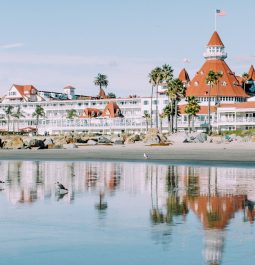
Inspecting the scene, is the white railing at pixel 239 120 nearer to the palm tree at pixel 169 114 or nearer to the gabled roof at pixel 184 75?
the palm tree at pixel 169 114

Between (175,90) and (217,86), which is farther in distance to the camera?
(217,86)

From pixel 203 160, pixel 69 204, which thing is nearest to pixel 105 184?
pixel 69 204

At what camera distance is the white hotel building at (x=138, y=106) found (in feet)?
359

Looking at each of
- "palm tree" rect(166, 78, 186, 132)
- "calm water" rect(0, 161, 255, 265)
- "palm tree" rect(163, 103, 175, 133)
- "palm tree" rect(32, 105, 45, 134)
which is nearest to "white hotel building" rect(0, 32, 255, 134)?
"palm tree" rect(32, 105, 45, 134)

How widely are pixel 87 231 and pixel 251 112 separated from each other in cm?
9042

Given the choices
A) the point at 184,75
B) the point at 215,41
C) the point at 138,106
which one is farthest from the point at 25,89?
the point at 215,41

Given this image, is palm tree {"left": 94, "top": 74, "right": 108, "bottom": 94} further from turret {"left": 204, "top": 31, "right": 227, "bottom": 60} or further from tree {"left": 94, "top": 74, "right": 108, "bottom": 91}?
turret {"left": 204, "top": 31, "right": 227, "bottom": 60}

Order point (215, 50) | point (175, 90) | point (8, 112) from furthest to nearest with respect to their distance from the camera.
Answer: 1. point (8, 112)
2. point (215, 50)
3. point (175, 90)

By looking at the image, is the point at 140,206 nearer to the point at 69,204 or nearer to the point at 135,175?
the point at 69,204

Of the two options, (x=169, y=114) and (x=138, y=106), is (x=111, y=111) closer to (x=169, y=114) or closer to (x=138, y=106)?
(x=138, y=106)

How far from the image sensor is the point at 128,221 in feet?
63.3

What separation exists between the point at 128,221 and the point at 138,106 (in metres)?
121

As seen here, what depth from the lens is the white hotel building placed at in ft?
359

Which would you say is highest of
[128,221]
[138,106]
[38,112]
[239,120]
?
[138,106]
